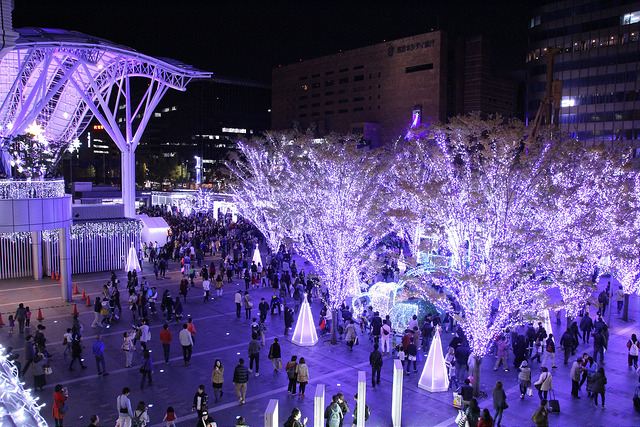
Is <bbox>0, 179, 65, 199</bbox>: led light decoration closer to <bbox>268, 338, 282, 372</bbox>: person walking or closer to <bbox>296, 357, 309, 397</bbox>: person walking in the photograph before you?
<bbox>268, 338, 282, 372</bbox>: person walking

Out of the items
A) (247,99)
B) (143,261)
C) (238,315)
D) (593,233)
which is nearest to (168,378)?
(238,315)

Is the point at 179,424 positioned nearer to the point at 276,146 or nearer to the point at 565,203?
the point at 565,203

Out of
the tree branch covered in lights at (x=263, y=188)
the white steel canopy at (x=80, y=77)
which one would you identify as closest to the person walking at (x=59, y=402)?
the tree branch covered in lights at (x=263, y=188)

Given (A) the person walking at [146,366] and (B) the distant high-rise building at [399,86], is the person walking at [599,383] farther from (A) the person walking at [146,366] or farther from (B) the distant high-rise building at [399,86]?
(B) the distant high-rise building at [399,86]

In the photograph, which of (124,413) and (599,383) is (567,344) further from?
(124,413)

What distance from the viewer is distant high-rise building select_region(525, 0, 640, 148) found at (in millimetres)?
55781

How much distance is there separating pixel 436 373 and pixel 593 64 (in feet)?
194

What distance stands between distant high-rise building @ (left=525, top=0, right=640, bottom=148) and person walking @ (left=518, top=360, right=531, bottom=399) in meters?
48.5

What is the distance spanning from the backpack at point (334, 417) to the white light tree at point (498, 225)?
4.26m

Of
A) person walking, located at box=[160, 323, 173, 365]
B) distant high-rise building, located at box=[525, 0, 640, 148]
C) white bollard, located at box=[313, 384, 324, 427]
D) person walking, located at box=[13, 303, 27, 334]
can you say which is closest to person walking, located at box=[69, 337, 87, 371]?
person walking, located at box=[160, 323, 173, 365]

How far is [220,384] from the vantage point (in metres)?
11.2

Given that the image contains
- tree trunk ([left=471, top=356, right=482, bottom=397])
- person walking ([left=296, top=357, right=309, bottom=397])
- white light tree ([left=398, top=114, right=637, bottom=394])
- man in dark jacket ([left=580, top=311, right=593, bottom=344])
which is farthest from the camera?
man in dark jacket ([left=580, top=311, right=593, bottom=344])

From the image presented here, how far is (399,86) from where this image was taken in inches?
3526

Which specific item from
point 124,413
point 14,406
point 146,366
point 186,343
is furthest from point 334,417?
point 186,343
